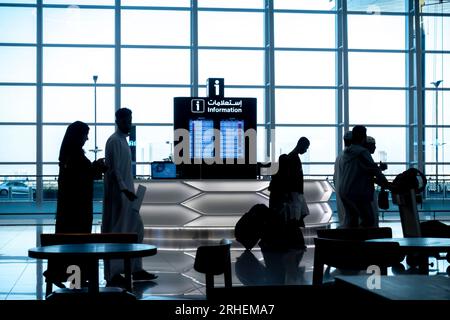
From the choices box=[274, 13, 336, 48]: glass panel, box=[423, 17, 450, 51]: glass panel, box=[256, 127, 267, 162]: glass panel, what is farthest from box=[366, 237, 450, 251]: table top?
box=[423, 17, 450, 51]: glass panel

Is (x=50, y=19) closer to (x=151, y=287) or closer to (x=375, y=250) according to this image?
(x=151, y=287)

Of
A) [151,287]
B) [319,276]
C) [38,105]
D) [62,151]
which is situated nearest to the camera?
[319,276]

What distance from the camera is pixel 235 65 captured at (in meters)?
16.2

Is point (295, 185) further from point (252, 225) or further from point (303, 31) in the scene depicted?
point (303, 31)

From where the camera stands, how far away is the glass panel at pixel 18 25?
15.8 metres

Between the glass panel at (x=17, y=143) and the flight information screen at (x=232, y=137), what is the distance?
20.5 ft

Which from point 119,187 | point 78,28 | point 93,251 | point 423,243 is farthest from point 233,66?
point 93,251

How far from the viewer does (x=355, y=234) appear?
367 cm

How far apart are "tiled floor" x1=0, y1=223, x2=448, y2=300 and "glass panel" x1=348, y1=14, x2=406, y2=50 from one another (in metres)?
8.72

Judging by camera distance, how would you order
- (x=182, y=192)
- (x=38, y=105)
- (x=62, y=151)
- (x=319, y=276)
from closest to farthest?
(x=319, y=276) < (x=62, y=151) < (x=182, y=192) < (x=38, y=105)

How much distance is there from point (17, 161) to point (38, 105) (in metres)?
1.33

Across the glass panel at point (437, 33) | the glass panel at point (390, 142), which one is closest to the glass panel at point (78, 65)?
the glass panel at point (390, 142)

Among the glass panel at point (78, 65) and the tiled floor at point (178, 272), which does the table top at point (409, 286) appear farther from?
the glass panel at point (78, 65)

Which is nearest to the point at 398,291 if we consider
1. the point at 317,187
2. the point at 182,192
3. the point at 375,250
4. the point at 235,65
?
the point at 375,250
